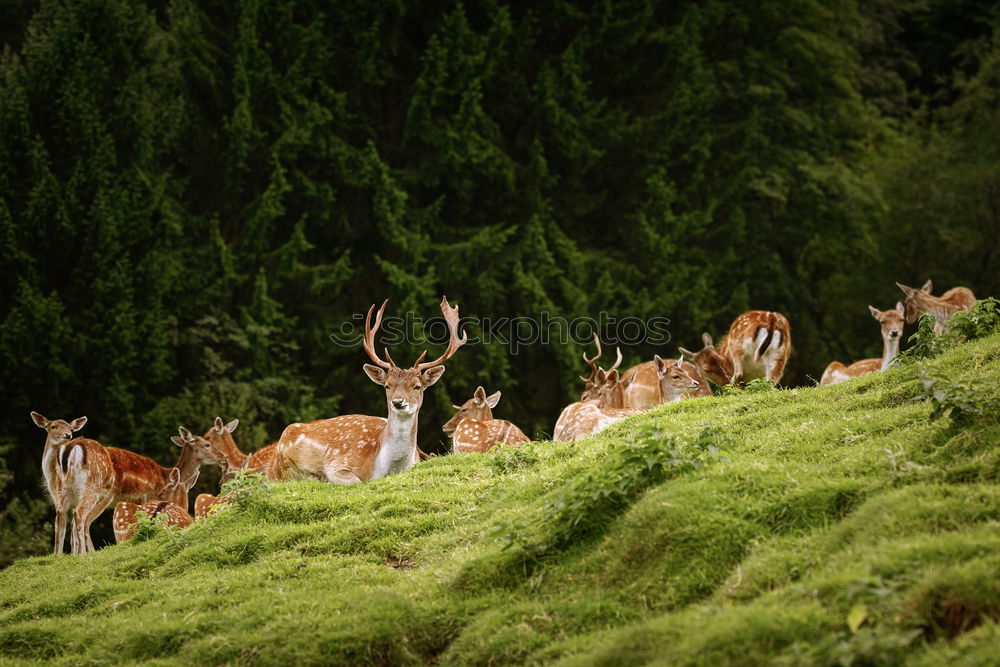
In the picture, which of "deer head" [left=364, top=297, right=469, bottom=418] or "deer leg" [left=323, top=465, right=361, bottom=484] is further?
"deer leg" [left=323, top=465, right=361, bottom=484]

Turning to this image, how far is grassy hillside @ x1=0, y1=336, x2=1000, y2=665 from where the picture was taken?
4316mm

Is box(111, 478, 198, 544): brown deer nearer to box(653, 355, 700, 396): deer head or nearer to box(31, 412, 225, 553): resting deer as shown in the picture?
box(31, 412, 225, 553): resting deer

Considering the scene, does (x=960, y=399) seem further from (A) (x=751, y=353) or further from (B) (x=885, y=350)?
(B) (x=885, y=350)

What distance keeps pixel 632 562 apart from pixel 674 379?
679 centimetres

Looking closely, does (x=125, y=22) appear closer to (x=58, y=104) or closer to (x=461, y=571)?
(x=58, y=104)

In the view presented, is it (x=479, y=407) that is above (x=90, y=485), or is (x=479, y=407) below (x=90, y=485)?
above

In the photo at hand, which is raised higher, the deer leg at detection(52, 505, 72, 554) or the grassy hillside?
the grassy hillside

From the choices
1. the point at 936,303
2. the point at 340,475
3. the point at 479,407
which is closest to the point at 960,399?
the point at 340,475

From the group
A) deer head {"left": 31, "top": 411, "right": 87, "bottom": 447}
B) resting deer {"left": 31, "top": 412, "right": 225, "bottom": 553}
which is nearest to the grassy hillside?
resting deer {"left": 31, "top": 412, "right": 225, "bottom": 553}

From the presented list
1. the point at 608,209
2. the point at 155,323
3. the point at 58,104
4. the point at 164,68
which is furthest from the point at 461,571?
the point at 608,209

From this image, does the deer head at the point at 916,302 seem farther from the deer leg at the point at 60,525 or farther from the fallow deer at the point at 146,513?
the deer leg at the point at 60,525

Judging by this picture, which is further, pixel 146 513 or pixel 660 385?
pixel 660 385

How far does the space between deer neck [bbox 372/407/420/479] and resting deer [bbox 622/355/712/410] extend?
9.85ft

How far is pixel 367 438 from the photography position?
10.0 meters
